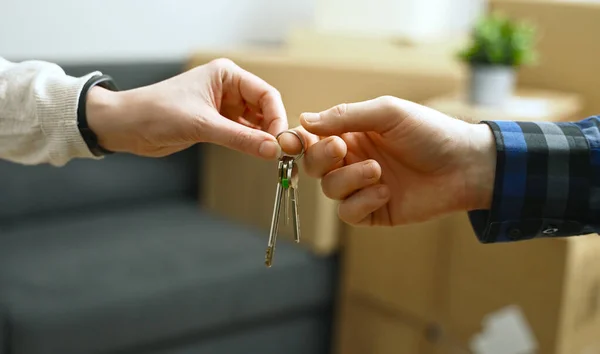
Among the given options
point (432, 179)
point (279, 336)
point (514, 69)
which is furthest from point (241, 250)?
point (432, 179)

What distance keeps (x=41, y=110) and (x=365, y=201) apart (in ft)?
1.09

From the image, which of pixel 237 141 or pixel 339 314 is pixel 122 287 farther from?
pixel 237 141

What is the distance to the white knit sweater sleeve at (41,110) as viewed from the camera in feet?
2.66

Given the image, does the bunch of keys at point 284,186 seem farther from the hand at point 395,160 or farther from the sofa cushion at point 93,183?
the sofa cushion at point 93,183

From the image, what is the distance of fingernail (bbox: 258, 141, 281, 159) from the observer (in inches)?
29.4

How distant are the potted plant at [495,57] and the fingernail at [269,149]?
905 millimetres

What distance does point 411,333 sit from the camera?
162 cm

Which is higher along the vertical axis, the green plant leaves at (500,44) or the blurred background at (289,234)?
the green plant leaves at (500,44)

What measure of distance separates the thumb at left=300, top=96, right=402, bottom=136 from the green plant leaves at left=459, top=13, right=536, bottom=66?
2.69 ft

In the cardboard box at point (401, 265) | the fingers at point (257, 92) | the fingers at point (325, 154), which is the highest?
the fingers at point (257, 92)

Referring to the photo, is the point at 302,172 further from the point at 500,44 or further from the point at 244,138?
the point at 244,138

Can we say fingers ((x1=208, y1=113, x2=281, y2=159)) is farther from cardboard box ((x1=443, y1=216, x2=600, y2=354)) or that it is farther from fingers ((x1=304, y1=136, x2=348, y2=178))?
cardboard box ((x1=443, y1=216, x2=600, y2=354))

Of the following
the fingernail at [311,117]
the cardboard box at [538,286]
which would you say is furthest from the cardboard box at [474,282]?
the fingernail at [311,117]

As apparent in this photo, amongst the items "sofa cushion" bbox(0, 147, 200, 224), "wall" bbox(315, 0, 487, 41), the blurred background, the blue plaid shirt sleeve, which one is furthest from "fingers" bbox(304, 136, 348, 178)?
"wall" bbox(315, 0, 487, 41)
